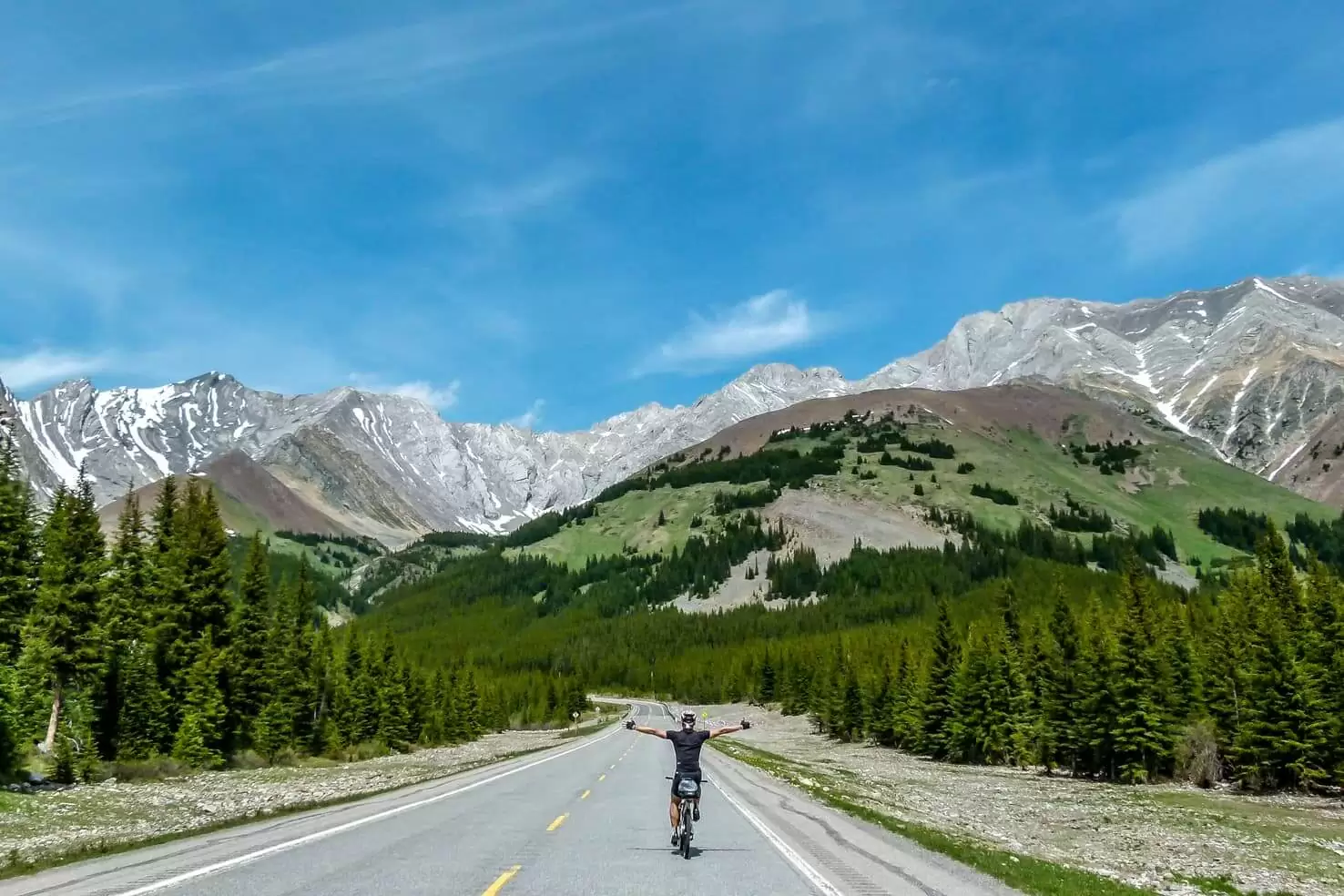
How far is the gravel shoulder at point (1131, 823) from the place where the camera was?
24609 mm

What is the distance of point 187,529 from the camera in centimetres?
5038

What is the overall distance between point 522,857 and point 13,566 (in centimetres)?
3565

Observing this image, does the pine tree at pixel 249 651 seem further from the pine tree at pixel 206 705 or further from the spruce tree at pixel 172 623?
→ the spruce tree at pixel 172 623

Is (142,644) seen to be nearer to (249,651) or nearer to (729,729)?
(249,651)

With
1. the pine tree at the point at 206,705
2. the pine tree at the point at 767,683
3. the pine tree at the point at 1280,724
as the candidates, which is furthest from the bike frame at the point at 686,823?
the pine tree at the point at 767,683

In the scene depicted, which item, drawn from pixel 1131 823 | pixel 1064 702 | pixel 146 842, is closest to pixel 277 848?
pixel 146 842

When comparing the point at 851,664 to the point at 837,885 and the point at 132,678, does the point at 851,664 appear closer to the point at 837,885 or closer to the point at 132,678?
the point at 132,678

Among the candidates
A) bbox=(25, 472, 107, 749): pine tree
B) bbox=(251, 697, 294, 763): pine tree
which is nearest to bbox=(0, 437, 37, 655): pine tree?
bbox=(25, 472, 107, 749): pine tree

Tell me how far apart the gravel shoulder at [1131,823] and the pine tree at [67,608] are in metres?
35.0

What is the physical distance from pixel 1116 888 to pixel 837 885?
249 inches

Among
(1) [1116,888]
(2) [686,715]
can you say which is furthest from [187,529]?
(1) [1116,888]

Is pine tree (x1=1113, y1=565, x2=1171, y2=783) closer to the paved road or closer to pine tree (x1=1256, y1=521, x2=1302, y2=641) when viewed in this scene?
pine tree (x1=1256, y1=521, x2=1302, y2=641)

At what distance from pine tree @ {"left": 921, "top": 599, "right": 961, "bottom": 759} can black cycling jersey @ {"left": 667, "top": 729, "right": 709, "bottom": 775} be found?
63.5 meters

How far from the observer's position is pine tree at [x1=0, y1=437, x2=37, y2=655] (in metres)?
39.3
